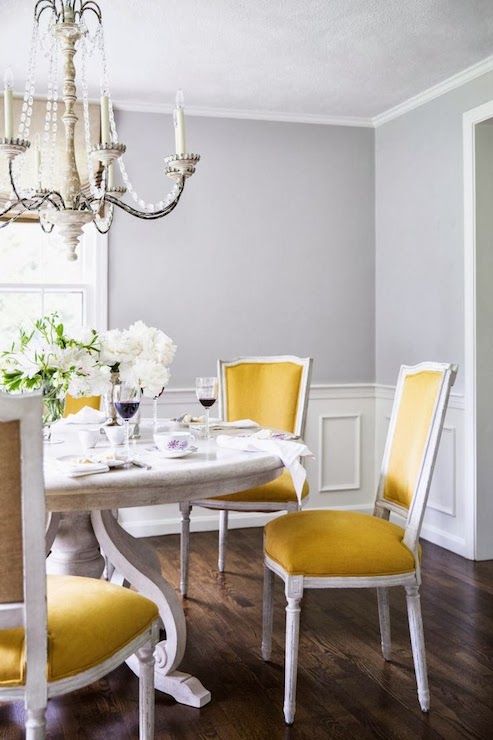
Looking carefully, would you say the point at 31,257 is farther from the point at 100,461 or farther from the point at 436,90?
the point at 100,461

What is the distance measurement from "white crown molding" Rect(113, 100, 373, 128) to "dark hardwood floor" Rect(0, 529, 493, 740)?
2.70 metres

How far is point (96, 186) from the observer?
2.55 metres

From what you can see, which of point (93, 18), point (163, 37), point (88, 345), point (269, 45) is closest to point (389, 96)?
point (269, 45)

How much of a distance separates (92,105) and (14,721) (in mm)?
3287

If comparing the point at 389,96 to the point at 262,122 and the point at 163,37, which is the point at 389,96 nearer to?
the point at 262,122

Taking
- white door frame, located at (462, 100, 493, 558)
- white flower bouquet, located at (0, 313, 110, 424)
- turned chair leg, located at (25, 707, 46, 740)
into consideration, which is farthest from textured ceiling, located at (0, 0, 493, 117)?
turned chair leg, located at (25, 707, 46, 740)

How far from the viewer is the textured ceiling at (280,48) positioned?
10.4ft

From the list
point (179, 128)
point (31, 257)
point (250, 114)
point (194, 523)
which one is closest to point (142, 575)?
point (179, 128)

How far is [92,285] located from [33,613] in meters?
3.06

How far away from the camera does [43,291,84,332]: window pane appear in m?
4.37

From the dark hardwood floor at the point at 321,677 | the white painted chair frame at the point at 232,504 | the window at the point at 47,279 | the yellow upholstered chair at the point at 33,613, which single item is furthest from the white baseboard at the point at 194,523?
the yellow upholstered chair at the point at 33,613

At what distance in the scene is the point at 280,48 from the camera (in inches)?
142

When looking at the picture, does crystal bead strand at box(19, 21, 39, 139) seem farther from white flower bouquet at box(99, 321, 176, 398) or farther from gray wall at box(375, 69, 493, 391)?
gray wall at box(375, 69, 493, 391)

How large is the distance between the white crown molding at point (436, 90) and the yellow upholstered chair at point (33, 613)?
3.27 m
